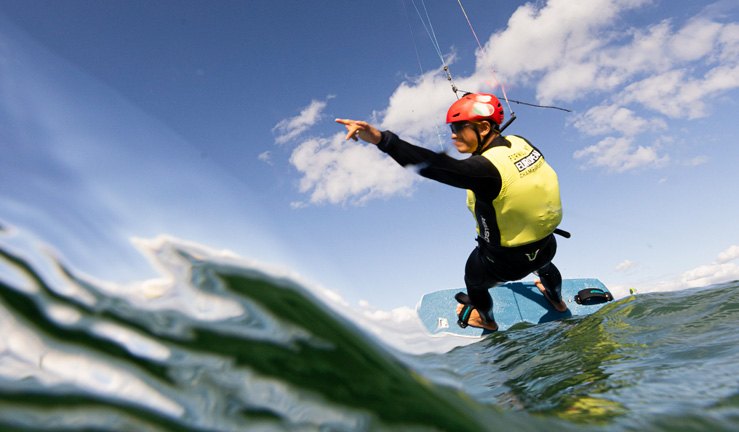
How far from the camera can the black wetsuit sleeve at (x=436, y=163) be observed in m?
2.26

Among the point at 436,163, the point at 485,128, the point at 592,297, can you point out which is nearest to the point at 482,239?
the point at 485,128

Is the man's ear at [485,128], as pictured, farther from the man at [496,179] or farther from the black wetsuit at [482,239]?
the black wetsuit at [482,239]

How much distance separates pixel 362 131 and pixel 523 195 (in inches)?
48.9

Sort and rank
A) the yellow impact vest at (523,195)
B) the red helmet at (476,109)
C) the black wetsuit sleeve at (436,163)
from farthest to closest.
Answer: the red helmet at (476,109)
the yellow impact vest at (523,195)
the black wetsuit sleeve at (436,163)

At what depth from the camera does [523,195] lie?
2660 millimetres

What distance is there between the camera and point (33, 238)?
0.95 meters

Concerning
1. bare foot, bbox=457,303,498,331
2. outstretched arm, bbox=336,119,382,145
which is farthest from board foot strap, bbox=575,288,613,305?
outstretched arm, bbox=336,119,382,145

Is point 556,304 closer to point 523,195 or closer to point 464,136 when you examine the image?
point 523,195

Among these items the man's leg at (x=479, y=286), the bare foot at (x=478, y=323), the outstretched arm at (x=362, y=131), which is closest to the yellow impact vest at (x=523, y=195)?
the man's leg at (x=479, y=286)

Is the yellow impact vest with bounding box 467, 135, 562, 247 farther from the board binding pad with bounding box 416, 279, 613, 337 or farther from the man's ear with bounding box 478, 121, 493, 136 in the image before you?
the board binding pad with bounding box 416, 279, 613, 337

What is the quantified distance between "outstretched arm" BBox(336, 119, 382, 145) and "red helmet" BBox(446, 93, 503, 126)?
97 cm

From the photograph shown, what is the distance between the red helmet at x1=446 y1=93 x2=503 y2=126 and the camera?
2.93 meters

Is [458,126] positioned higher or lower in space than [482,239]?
higher

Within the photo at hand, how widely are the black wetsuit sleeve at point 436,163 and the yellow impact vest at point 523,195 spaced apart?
24cm
